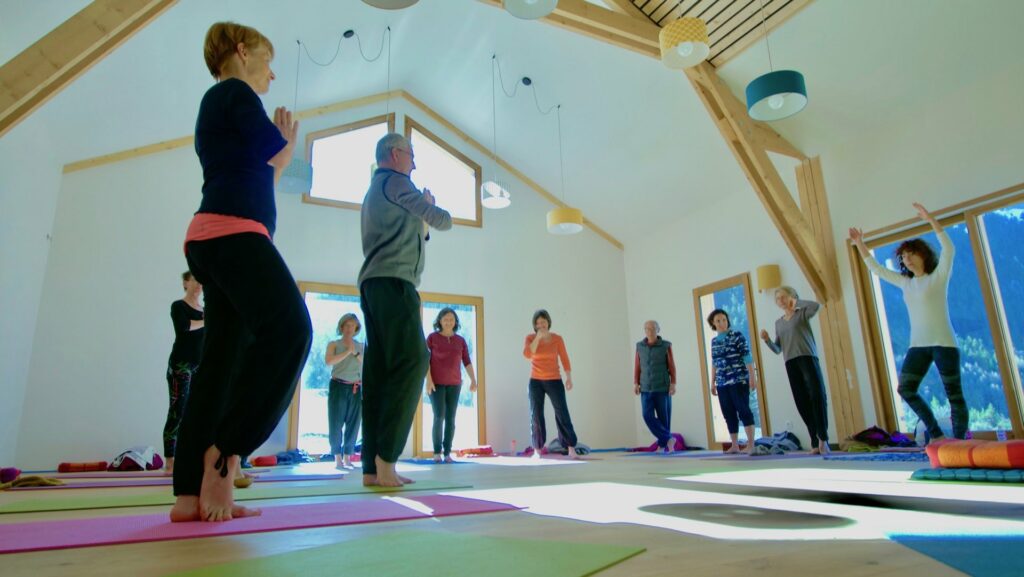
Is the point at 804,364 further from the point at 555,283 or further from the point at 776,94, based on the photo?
the point at 555,283

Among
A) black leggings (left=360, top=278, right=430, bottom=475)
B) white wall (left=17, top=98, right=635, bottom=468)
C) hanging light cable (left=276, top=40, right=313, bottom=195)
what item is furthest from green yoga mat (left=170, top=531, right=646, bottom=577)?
white wall (left=17, top=98, right=635, bottom=468)

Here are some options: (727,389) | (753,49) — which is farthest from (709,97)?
(727,389)

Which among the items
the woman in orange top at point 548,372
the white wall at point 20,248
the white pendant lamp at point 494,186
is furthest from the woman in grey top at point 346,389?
the white wall at point 20,248

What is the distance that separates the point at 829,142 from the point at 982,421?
2.72 m

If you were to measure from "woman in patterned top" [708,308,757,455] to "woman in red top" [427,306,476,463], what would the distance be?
223cm

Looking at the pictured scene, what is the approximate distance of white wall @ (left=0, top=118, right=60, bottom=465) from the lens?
4.13 meters

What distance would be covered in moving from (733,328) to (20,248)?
6.66 m

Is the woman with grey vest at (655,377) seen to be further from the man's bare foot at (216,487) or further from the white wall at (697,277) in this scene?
the man's bare foot at (216,487)

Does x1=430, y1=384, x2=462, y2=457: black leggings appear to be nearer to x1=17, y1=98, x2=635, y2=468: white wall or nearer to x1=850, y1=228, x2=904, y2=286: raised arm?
x1=17, y1=98, x2=635, y2=468: white wall

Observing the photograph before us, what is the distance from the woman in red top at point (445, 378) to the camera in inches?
202

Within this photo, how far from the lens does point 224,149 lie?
4.55ft

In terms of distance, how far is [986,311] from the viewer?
4449 mm

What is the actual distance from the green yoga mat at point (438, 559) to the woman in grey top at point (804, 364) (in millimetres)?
4243

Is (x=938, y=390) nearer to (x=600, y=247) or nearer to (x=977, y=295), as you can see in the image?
(x=977, y=295)
